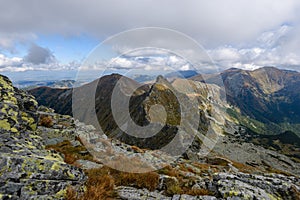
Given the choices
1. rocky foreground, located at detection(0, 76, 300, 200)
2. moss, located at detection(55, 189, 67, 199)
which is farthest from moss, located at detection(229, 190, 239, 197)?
moss, located at detection(55, 189, 67, 199)

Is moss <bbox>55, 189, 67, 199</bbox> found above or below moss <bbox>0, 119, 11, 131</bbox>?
below

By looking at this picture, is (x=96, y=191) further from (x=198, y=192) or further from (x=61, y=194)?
(x=198, y=192)

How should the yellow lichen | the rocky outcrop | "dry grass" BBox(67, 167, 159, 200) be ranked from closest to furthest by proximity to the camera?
1. the rocky outcrop
2. "dry grass" BBox(67, 167, 159, 200)
3. the yellow lichen

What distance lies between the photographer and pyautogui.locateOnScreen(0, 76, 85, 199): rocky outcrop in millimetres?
7609

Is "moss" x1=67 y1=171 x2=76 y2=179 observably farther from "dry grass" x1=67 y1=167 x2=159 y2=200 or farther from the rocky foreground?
"dry grass" x1=67 y1=167 x2=159 y2=200

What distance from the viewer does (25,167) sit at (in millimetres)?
8195

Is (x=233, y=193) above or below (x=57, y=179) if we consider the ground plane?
below

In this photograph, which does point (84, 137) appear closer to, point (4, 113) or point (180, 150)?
point (4, 113)

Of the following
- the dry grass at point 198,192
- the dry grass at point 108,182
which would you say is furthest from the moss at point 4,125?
the dry grass at point 198,192

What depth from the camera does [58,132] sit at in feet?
81.9

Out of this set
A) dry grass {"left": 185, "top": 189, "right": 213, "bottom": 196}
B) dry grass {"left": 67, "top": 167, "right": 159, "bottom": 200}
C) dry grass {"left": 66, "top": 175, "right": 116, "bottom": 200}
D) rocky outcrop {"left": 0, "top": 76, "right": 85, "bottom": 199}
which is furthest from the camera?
dry grass {"left": 185, "top": 189, "right": 213, "bottom": 196}

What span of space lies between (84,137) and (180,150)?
339ft

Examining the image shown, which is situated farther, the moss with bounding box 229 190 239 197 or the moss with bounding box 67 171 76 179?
the moss with bounding box 229 190 239 197

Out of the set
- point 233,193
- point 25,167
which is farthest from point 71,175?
point 233,193
